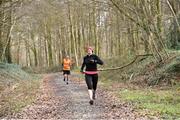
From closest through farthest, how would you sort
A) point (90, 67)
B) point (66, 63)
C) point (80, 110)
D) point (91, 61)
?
point (80, 110)
point (91, 61)
point (90, 67)
point (66, 63)

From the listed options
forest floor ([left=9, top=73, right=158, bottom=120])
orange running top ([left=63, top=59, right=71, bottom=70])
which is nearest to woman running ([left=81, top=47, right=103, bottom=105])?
forest floor ([left=9, top=73, right=158, bottom=120])

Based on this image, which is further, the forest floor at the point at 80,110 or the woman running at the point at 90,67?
the woman running at the point at 90,67

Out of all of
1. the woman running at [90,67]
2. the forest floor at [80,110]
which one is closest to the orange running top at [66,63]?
the forest floor at [80,110]

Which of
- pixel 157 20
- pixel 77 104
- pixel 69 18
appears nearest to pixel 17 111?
pixel 77 104

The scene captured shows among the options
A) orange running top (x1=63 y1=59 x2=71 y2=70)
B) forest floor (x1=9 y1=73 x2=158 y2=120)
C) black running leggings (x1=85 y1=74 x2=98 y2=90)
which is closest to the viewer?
forest floor (x1=9 y1=73 x2=158 y2=120)

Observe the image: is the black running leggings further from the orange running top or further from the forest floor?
the orange running top

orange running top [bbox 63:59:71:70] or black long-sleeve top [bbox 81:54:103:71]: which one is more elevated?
black long-sleeve top [bbox 81:54:103:71]

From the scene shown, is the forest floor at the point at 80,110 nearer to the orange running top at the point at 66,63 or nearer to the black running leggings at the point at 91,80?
the black running leggings at the point at 91,80

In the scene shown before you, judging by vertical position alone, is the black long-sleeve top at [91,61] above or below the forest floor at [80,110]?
above

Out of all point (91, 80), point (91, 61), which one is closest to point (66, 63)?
point (91, 80)

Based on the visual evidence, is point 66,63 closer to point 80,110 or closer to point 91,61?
point 91,61

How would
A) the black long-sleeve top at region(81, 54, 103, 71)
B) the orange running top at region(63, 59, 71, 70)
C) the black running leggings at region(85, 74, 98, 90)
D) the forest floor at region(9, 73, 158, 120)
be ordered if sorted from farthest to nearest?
the orange running top at region(63, 59, 71, 70) → the black running leggings at region(85, 74, 98, 90) → the black long-sleeve top at region(81, 54, 103, 71) → the forest floor at region(9, 73, 158, 120)

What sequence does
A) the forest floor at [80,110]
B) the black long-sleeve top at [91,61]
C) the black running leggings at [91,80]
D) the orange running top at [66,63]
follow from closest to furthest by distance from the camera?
the forest floor at [80,110] → the black long-sleeve top at [91,61] → the black running leggings at [91,80] → the orange running top at [66,63]

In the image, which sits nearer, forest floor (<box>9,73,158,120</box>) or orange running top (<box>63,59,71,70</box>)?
forest floor (<box>9,73,158,120</box>)
